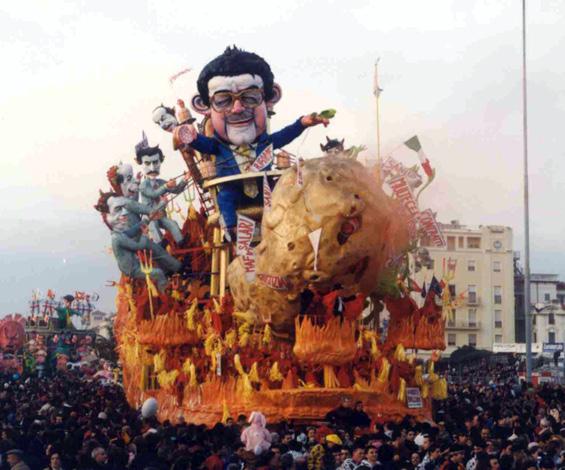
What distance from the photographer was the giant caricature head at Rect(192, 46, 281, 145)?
28.2m

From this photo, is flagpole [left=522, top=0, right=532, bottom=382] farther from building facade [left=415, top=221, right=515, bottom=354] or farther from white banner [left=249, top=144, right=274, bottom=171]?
building facade [left=415, top=221, right=515, bottom=354]

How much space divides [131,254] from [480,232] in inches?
1494

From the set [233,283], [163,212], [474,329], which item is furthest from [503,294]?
[233,283]

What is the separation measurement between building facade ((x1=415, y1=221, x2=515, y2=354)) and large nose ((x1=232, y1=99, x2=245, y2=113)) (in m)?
38.1

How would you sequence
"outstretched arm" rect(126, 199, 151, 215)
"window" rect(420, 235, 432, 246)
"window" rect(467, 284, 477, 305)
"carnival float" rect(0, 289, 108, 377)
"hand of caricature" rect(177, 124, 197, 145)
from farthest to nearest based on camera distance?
"window" rect(467, 284, 477, 305), "carnival float" rect(0, 289, 108, 377), "outstretched arm" rect(126, 199, 151, 215), "hand of caricature" rect(177, 124, 197, 145), "window" rect(420, 235, 432, 246)

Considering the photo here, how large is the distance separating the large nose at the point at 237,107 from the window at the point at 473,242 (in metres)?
39.5

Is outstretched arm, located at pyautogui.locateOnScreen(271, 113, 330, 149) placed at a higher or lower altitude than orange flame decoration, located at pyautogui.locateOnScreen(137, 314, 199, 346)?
higher

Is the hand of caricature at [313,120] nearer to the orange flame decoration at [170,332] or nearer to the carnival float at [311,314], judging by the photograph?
the carnival float at [311,314]

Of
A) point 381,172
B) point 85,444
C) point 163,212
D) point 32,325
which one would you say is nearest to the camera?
point 85,444

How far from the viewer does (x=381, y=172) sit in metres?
21.3

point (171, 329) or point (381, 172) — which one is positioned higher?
point (381, 172)

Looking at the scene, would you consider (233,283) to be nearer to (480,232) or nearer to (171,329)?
(171,329)

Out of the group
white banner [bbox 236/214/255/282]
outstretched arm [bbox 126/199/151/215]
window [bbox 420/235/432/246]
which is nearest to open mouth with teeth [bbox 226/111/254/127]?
outstretched arm [bbox 126/199/151/215]

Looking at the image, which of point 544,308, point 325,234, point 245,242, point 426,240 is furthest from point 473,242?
point 325,234
